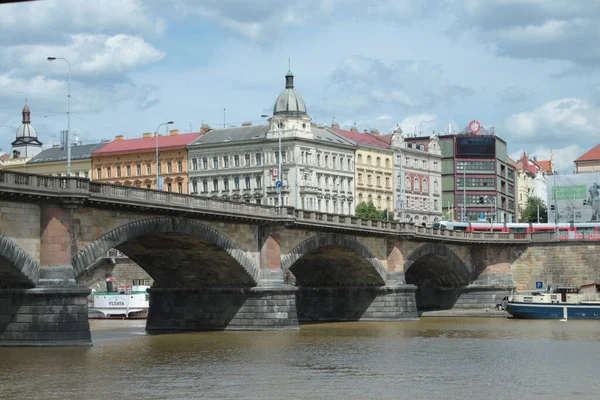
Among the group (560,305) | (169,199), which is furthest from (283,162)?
(169,199)

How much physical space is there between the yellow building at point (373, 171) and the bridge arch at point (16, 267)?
105 m

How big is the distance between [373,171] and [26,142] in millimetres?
63608

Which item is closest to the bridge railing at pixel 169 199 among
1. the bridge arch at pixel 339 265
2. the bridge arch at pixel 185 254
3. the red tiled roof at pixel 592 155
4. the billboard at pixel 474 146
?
the bridge arch at pixel 185 254

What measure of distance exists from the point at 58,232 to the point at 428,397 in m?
24.0

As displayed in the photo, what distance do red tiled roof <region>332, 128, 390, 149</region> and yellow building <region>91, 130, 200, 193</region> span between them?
71.8 ft

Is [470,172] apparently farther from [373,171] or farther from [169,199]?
[169,199]

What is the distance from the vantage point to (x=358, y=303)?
96375 mm

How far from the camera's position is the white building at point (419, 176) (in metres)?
170

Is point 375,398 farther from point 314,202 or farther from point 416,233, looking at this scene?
point 314,202

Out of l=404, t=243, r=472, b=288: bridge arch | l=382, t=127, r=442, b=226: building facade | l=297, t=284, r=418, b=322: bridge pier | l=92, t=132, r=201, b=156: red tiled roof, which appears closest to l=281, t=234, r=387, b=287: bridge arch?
l=297, t=284, r=418, b=322: bridge pier

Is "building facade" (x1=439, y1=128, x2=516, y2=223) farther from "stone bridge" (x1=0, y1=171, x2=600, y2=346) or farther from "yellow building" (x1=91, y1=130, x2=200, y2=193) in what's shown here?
"stone bridge" (x1=0, y1=171, x2=600, y2=346)

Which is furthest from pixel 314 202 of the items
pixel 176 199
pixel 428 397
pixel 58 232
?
pixel 428 397

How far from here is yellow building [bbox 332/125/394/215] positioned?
162 metres

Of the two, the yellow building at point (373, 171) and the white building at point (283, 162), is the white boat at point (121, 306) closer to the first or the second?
the white building at point (283, 162)
